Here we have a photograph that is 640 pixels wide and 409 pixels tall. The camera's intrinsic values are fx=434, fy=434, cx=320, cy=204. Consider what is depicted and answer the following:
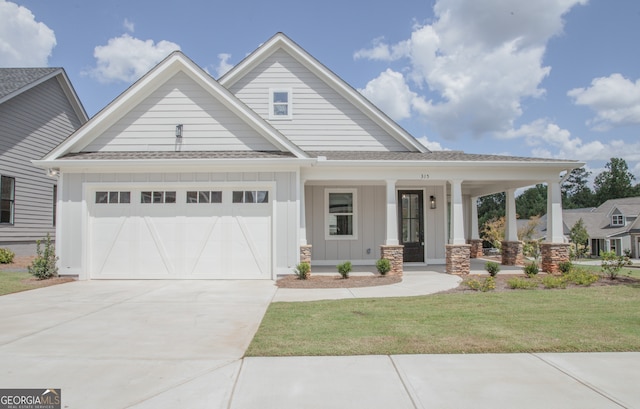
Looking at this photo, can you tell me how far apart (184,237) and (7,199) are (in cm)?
1000

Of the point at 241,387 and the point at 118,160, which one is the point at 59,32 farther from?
the point at 241,387

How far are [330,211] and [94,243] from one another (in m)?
7.17

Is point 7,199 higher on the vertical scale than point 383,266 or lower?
higher

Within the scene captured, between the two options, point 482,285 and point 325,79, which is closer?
point 482,285

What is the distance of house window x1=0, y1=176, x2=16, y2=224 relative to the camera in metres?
16.4

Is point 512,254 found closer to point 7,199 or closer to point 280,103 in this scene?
point 280,103

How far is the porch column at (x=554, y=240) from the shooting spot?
12445 millimetres

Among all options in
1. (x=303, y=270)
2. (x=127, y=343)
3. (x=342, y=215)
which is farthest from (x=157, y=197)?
(x=127, y=343)

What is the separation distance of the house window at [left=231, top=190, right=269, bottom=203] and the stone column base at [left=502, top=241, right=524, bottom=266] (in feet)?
28.6

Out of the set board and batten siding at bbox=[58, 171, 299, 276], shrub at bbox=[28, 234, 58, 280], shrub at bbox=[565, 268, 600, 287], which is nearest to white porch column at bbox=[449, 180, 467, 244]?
shrub at bbox=[565, 268, 600, 287]

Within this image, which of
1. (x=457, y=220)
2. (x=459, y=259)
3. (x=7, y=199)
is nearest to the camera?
(x=459, y=259)

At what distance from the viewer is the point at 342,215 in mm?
14789

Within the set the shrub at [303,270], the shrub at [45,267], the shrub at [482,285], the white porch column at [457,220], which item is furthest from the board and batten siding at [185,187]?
the white porch column at [457,220]

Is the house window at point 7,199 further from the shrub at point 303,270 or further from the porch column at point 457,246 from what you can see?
the porch column at point 457,246
